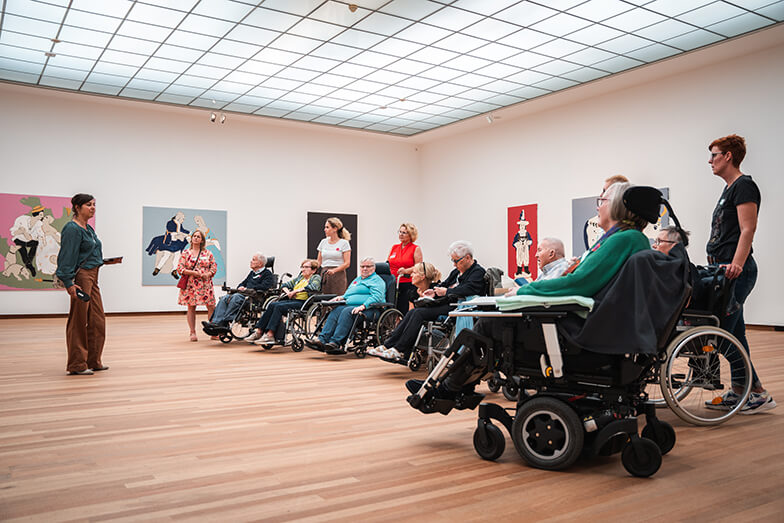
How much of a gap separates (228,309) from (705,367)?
5.57 meters

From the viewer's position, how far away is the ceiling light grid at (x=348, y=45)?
777 cm

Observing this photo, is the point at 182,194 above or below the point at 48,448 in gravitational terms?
above

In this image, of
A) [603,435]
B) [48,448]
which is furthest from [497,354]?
[48,448]

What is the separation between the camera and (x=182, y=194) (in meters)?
12.7

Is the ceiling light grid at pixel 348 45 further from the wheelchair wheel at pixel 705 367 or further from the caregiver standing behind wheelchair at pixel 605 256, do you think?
the caregiver standing behind wheelchair at pixel 605 256

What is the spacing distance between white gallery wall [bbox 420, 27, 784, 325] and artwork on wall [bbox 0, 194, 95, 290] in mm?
8256

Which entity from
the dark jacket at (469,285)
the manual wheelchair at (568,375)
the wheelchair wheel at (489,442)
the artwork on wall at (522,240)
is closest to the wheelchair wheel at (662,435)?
the manual wheelchair at (568,375)

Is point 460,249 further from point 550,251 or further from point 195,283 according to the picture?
point 195,283

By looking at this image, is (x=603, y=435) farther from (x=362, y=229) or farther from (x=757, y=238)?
(x=362, y=229)

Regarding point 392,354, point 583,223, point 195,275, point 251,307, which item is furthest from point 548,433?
point 583,223

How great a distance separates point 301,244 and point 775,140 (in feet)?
30.4

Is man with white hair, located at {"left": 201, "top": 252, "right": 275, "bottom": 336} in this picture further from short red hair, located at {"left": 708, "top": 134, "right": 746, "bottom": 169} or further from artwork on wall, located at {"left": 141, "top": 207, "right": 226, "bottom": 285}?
short red hair, located at {"left": 708, "top": 134, "right": 746, "bottom": 169}

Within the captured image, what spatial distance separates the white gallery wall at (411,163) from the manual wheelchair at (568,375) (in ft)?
24.8

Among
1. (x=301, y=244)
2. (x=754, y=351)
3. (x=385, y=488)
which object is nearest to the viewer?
(x=385, y=488)
